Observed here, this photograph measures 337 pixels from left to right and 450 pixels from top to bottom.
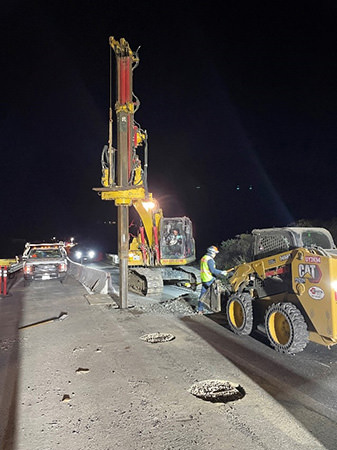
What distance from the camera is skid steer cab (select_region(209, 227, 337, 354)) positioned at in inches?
208

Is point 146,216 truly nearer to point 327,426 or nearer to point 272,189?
point 327,426

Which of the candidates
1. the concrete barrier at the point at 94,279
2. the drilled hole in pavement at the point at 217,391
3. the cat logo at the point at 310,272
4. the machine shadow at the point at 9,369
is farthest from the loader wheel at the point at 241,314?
the concrete barrier at the point at 94,279

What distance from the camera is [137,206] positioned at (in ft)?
39.9

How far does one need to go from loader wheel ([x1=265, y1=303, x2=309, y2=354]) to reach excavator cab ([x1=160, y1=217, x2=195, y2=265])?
636cm

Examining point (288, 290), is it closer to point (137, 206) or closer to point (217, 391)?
point (217, 391)

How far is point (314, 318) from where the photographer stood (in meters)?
5.46

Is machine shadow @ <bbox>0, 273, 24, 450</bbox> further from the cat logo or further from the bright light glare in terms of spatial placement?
the bright light glare

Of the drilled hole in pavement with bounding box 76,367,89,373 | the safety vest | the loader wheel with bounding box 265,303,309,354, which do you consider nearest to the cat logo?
the loader wheel with bounding box 265,303,309,354

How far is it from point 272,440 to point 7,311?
831 cm

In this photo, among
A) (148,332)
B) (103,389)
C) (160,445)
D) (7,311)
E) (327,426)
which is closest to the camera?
(160,445)

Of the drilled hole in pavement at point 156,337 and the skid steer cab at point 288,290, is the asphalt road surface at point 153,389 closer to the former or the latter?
the drilled hole in pavement at point 156,337

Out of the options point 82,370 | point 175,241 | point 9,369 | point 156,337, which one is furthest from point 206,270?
point 9,369

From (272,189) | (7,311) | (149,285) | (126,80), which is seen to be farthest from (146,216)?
(272,189)

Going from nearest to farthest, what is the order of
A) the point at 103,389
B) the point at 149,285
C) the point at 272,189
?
the point at 103,389 → the point at 149,285 → the point at 272,189
